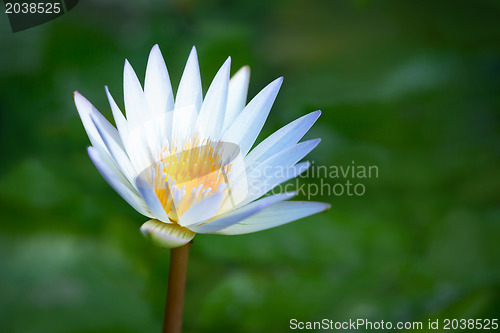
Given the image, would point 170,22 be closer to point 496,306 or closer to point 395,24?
point 395,24

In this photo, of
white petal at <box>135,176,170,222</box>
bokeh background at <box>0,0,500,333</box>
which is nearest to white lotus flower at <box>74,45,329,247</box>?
white petal at <box>135,176,170,222</box>

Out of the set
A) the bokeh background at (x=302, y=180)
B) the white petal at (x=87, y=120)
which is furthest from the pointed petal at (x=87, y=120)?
the bokeh background at (x=302, y=180)

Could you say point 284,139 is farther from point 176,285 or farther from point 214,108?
point 176,285

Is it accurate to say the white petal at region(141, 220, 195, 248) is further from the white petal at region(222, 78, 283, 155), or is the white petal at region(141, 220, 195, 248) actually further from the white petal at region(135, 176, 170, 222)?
the white petal at region(222, 78, 283, 155)

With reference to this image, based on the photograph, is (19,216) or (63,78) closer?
(19,216)

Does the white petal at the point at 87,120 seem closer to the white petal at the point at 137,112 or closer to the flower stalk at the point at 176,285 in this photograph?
the white petal at the point at 137,112

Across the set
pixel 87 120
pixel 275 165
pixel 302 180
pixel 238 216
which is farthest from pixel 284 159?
pixel 302 180

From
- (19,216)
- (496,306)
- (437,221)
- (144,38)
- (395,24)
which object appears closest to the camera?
(496,306)

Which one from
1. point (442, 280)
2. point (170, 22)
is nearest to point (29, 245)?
point (170, 22)
